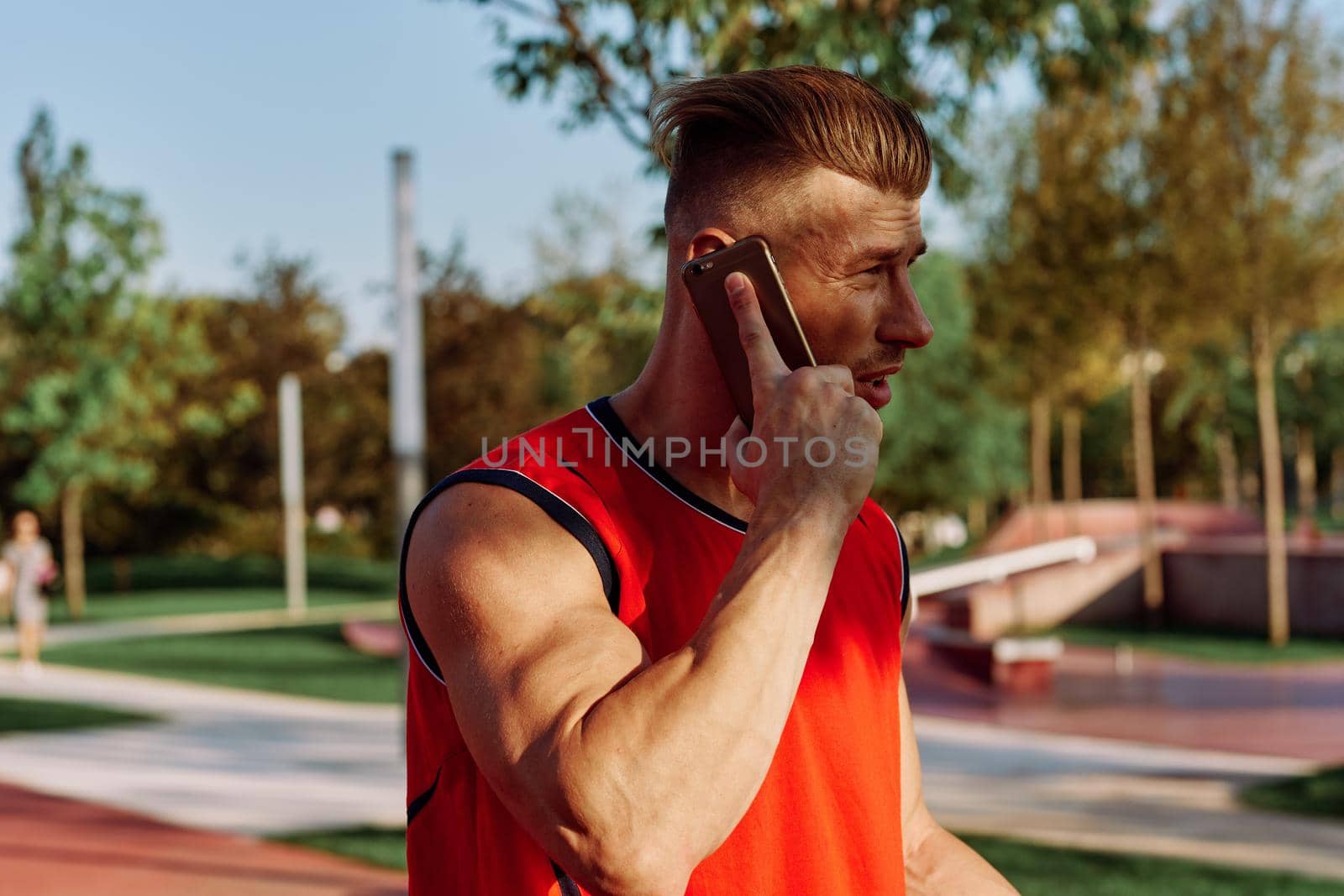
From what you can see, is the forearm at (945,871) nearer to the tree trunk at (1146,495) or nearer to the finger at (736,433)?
the finger at (736,433)

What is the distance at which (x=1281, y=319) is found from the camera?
17547mm

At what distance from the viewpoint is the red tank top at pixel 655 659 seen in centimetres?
154

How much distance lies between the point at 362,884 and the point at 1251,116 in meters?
14.2

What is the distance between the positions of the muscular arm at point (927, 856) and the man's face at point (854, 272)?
53 cm

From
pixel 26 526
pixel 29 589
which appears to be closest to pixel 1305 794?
pixel 26 526

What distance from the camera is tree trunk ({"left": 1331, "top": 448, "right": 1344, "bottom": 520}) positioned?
144ft

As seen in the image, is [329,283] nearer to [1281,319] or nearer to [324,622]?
[324,622]

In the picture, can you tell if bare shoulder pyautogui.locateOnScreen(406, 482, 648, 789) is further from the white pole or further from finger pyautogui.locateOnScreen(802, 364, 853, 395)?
the white pole

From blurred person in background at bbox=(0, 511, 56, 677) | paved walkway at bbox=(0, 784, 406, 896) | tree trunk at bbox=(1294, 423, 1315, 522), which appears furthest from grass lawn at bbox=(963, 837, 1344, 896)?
tree trunk at bbox=(1294, 423, 1315, 522)

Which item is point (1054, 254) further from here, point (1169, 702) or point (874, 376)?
point (874, 376)

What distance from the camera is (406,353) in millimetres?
8891

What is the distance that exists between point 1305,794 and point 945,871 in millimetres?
8216

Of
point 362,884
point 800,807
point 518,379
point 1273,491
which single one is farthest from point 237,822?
point 518,379

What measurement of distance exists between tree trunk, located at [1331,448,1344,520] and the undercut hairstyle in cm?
4489
